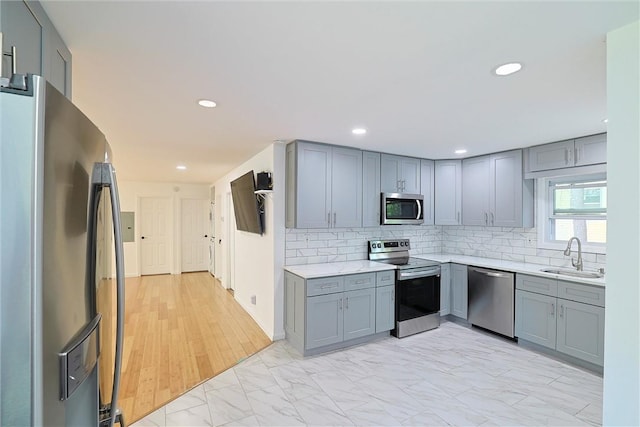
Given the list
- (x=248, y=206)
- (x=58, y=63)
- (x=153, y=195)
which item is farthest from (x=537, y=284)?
(x=153, y=195)

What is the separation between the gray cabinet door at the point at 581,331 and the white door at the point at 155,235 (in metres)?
7.95

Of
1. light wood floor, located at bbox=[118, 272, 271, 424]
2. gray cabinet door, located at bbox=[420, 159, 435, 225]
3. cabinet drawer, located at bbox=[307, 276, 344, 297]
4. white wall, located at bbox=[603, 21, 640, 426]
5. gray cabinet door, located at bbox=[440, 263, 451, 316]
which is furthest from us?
gray cabinet door, located at bbox=[420, 159, 435, 225]

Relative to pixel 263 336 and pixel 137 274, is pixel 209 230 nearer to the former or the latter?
pixel 137 274

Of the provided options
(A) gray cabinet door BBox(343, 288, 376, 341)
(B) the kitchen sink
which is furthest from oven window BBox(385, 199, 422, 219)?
(B) the kitchen sink

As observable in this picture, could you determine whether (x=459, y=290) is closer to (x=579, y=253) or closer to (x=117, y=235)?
(x=579, y=253)

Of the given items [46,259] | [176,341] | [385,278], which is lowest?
[176,341]

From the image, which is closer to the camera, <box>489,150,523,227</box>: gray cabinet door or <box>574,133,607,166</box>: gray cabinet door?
<box>574,133,607,166</box>: gray cabinet door

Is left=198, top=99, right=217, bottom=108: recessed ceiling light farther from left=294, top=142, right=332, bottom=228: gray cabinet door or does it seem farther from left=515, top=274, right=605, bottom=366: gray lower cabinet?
left=515, top=274, right=605, bottom=366: gray lower cabinet

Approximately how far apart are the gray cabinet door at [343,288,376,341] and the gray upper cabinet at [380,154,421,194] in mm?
1467

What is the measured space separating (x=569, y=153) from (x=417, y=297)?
2376mm

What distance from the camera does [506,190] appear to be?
159 inches

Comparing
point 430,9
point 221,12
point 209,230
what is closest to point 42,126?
point 221,12

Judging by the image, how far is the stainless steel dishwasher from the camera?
361 cm

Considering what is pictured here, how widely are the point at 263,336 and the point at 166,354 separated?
1097 millimetres
